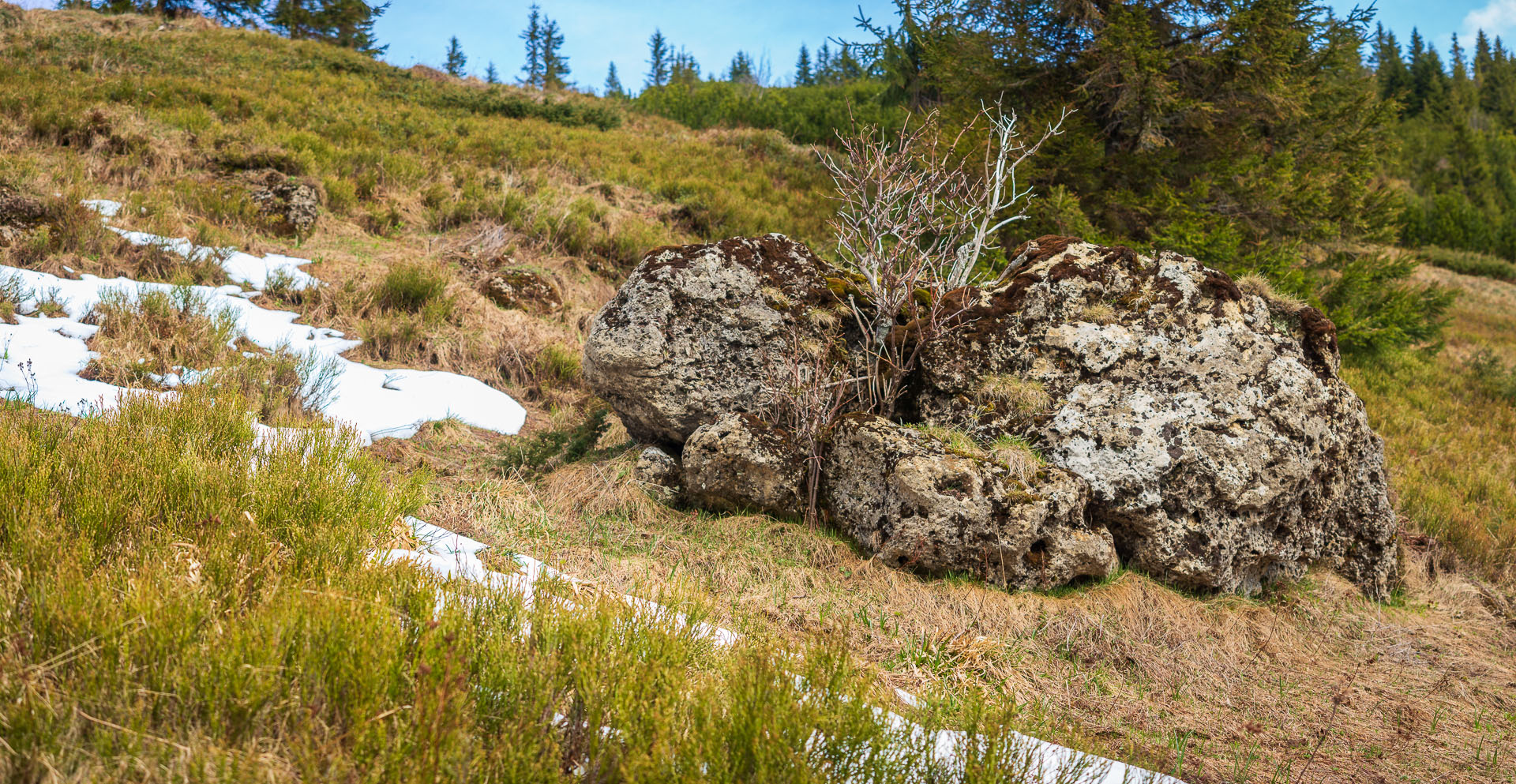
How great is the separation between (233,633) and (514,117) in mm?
19179

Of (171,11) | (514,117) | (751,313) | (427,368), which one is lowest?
(427,368)

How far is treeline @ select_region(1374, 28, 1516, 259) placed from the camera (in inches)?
1085

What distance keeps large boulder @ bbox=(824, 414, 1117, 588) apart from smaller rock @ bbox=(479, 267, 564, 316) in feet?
20.7

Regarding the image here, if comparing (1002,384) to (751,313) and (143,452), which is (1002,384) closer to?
(751,313)

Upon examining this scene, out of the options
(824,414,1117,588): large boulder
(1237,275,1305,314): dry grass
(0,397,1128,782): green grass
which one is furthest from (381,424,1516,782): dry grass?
(1237,275,1305,314): dry grass

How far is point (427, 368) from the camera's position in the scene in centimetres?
729

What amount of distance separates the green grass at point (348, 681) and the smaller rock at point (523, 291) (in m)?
6.62

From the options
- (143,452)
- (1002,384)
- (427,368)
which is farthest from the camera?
(427,368)

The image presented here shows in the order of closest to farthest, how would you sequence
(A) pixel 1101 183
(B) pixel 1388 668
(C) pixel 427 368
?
(B) pixel 1388 668, (C) pixel 427 368, (A) pixel 1101 183

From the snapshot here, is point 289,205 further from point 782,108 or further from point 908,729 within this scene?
point 782,108

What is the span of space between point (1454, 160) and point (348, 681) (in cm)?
4602

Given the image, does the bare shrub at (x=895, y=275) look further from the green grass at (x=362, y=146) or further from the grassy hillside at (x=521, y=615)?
the green grass at (x=362, y=146)

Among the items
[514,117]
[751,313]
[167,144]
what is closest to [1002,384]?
[751,313]

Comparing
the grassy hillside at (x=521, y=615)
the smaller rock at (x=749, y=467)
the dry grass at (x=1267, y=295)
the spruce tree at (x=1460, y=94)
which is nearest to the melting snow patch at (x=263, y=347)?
the grassy hillside at (x=521, y=615)
